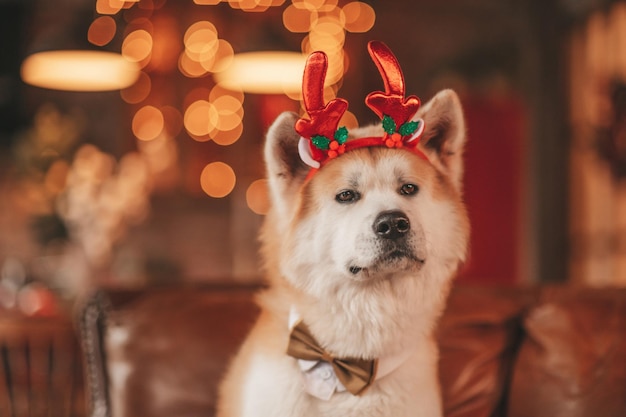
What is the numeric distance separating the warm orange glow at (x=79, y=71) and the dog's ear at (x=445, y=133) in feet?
7.74

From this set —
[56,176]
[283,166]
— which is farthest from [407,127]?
[56,176]

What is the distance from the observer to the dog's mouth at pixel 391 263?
1.46m

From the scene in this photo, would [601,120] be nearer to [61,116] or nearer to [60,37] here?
[60,37]

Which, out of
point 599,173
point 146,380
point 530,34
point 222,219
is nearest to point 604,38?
point 530,34

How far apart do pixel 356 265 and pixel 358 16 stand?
587cm

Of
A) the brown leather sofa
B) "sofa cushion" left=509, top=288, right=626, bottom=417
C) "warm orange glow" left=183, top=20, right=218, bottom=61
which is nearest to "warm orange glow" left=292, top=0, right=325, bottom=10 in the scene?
"warm orange glow" left=183, top=20, right=218, bottom=61

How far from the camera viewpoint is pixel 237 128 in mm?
6961

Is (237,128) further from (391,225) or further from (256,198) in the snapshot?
(391,225)

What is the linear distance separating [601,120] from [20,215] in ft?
16.0

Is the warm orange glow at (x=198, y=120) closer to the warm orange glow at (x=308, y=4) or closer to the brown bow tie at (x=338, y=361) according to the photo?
the warm orange glow at (x=308, y=4)

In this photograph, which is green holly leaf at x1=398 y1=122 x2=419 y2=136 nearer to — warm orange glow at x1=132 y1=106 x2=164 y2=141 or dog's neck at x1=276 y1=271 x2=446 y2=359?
dog's neck at x1=276 y1=271 x2=446 y2=359

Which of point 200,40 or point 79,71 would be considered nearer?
point 79,71

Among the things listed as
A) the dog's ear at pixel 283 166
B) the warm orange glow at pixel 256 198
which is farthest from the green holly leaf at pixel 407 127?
the warm orange glow at pixel 256 198

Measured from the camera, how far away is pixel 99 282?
4.09m
